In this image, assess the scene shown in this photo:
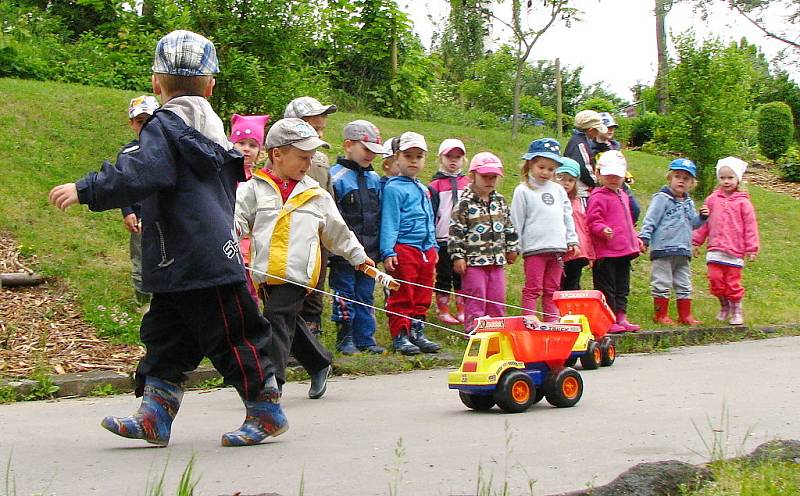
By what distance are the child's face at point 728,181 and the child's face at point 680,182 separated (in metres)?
0.63

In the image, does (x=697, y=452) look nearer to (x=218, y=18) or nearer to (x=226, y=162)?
(x=226, y=162)

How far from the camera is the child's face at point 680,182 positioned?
11.8 metres

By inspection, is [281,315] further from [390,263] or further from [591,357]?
[591,357]

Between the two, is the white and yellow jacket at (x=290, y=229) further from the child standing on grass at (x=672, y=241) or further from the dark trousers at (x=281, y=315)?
the child standing on grass at (x=672, y=241)

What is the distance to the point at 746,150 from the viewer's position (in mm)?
26500

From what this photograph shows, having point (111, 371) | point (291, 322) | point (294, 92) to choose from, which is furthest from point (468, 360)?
point (294, 92)

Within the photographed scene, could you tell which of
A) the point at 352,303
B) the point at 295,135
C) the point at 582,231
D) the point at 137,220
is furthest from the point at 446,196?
the point at 295,135

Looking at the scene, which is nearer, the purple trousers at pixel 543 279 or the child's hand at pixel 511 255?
the child's hand at pixel 511 255

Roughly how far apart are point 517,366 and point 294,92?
6793mm

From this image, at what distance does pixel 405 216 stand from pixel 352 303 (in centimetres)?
90

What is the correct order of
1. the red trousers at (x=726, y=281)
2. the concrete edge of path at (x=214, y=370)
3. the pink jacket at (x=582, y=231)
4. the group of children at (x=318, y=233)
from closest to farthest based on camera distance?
1. the group of children at (x=318, y=233)
2. the concrete edge of path at (x=214, y=370)
3. the pink jacket at (x=582, y=231)
4. the red trousers at (x=726, y=281)

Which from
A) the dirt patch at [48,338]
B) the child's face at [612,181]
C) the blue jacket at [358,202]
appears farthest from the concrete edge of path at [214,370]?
the child's face at [612,181]

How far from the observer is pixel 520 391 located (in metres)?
6.35

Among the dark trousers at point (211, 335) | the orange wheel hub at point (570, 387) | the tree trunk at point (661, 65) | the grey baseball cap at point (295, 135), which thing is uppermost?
the tree trunk at point (661, 65)
